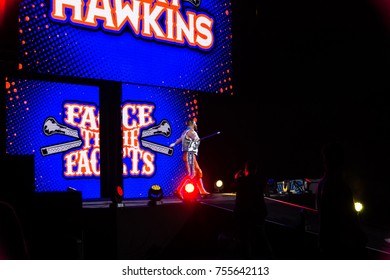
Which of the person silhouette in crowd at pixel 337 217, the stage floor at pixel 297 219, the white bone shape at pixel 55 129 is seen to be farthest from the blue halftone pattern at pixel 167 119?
the person silhouette in crowd at pixel 337 217

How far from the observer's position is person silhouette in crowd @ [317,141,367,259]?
9.24 feet

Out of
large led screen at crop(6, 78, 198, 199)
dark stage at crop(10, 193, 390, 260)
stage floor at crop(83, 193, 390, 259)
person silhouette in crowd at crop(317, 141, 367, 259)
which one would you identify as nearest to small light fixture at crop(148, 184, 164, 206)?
stage floor at crop(83, 193, 390, 259)

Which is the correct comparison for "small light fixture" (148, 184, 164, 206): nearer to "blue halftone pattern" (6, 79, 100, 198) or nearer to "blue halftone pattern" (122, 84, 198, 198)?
"blue halftone pattern" (122, 84, 198, 198)

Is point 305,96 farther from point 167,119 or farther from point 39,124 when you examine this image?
point 39,124

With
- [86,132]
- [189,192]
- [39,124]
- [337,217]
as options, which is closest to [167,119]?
[86,132]

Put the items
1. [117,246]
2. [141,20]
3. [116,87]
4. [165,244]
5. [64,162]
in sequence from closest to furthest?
[117,246] < [165,244] < [116,87] < [141,20] < [64,162]

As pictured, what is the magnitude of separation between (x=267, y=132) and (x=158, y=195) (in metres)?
5.67

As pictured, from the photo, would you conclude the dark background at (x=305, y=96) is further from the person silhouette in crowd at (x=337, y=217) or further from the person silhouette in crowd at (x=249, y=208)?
the person silhouette in crowd at (x=337, y=217)

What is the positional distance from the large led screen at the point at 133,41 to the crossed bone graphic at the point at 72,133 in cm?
146

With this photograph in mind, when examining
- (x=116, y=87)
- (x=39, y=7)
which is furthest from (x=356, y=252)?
(x=39, y=7)

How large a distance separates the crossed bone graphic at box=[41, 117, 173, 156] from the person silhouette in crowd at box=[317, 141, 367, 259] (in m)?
7.41

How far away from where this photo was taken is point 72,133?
30.8 ft

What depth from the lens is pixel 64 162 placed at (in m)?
9.22
